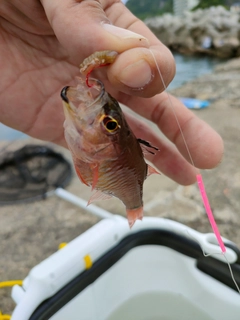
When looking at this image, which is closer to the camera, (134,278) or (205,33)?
(134,278)

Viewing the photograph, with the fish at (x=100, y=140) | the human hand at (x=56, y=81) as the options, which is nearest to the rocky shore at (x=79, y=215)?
the human hand at (x=56, y=81)

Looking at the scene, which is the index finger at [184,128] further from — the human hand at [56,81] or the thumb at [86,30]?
the thumb at [86,30]

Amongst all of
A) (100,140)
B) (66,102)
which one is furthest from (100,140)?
(66,102)

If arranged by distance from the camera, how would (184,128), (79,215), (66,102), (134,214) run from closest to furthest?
1. (66,102)
2. (134,214)
3. (184,128)
4. (79,215)

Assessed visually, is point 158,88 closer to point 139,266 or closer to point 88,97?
point 88,97

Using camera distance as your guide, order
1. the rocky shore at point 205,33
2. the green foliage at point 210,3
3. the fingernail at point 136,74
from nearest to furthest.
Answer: the fingernail at point 136,74, the rocky shore at point 205,33, the green foliage at point 210,3

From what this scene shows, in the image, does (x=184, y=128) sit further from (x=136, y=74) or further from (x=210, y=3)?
(x=210, y=3)

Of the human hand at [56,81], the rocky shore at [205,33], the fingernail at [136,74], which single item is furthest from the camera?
the rocky shore at [205,33]

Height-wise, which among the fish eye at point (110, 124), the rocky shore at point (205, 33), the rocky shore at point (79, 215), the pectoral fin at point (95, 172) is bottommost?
the rocky shore at point (205, 33)
